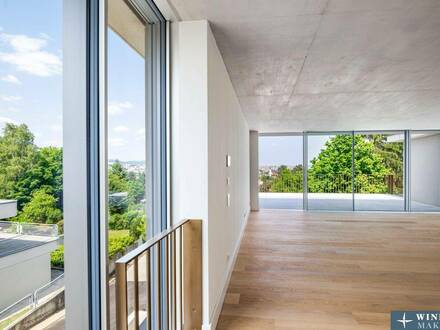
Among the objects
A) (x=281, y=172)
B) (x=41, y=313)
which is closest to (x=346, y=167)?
(x=281, y=172)

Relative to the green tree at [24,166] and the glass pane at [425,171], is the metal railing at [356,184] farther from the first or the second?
the green tree at [24,166]

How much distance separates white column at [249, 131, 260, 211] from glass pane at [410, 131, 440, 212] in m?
4.63

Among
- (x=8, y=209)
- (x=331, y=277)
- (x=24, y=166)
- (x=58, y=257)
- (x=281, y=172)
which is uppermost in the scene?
(x=24, y=166)

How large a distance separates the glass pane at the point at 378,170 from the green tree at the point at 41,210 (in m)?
8.30

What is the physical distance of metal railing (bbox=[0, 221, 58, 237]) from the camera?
2.75 feet

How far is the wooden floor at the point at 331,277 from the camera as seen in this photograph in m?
2.36

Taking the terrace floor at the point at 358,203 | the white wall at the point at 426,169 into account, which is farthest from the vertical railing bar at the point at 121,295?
the white wall at the point at 426,169

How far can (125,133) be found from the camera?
4.92ft

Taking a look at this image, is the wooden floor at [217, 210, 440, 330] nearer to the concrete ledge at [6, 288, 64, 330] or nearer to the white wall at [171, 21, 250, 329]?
the white wall at [171, 21, 250, 329]

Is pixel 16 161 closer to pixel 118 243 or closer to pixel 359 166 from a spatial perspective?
pixel 118 243

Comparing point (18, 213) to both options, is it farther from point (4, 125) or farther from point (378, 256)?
point (378, 256)

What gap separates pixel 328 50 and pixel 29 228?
2.56 m

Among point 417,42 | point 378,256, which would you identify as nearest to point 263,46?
point 417,42

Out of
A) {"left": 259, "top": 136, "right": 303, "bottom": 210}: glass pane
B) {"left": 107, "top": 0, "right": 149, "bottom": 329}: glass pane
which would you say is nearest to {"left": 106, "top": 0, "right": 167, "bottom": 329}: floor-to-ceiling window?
{"left": 107, "top": 0, "right": 149, "bottom": 329}: glass pane
